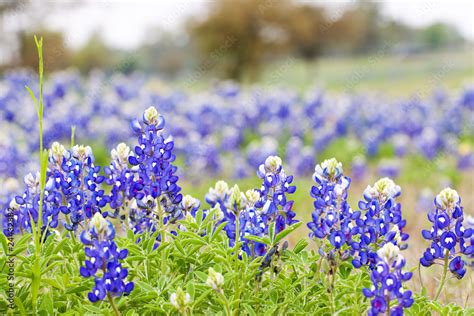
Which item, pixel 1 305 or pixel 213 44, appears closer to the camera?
pixel 1 305

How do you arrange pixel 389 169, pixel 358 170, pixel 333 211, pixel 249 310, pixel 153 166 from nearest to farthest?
pixel 249 310, pixel 333 211, pixel 153 166, pixel 389 169, pixel 358 170

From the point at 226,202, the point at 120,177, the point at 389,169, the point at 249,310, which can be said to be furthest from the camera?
the point at 389,169

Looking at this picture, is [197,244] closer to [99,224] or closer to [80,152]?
[99,224]

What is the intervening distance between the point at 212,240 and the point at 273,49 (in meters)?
36.2

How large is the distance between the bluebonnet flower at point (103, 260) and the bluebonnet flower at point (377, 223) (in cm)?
88

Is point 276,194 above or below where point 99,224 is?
above

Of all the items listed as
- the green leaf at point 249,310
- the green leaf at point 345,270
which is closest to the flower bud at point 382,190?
the green leaf at point 345,270

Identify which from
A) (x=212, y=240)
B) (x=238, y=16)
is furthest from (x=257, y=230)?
(x=238, y=16)

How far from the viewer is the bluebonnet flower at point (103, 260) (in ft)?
7.31

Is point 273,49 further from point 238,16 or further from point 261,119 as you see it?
point 261,119

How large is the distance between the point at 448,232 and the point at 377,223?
0.28 metres

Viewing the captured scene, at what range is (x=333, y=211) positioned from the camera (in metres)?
2.51

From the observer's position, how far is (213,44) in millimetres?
35562

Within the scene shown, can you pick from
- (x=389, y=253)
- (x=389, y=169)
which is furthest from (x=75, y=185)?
(x=389, y=169)
